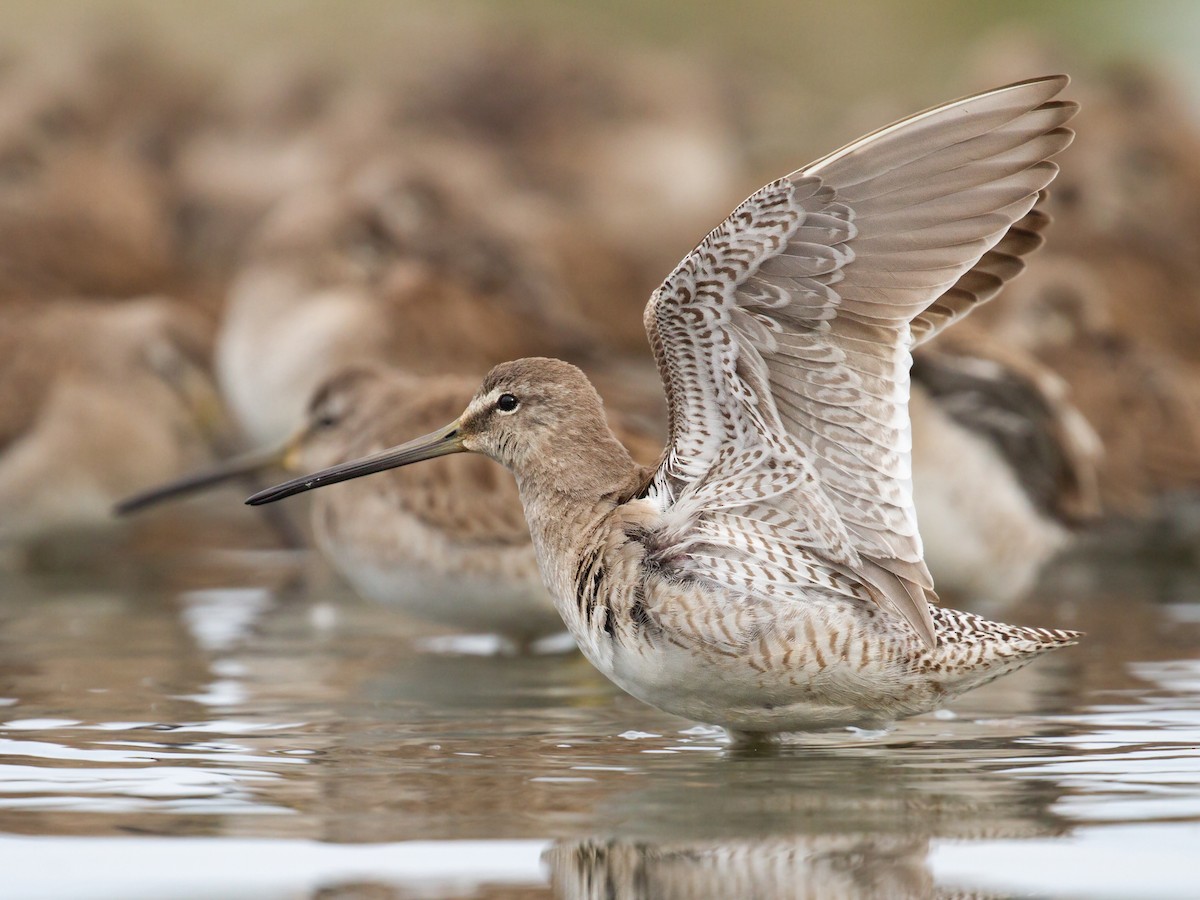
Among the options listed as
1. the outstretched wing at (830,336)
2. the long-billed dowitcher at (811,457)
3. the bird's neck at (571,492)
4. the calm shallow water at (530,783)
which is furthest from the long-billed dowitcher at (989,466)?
the outstretched wing at (830,336)

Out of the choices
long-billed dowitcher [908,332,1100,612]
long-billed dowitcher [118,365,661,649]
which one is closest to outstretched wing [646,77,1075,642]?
long-billed dowitcher [118,365,661,649]

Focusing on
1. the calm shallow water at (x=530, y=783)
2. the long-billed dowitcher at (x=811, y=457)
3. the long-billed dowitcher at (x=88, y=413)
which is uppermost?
the long-billed dowitcher at (x=88, y=413)

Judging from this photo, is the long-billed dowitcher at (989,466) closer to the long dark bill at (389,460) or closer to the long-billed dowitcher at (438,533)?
the long-billed dowitcher at (438,533)

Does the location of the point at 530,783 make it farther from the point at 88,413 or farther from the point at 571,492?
the point at 88,413

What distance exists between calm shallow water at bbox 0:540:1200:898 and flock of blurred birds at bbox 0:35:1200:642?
0.82m

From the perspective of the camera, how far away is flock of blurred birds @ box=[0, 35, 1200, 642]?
729 centimetres

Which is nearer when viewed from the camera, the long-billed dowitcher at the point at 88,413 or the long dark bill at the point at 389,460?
the long dark bill at the point at 389,460

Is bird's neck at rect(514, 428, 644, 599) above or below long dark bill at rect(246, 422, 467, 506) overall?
below

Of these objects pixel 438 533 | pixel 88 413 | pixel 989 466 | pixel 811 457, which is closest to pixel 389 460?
pixel 438 533

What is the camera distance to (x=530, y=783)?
4.37 m

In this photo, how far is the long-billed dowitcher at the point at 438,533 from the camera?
6.51 meters

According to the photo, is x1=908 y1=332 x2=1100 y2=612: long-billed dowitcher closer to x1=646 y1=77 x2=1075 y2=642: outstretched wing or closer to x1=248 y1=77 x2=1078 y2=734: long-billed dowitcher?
x1=248 y1=77 x2=1078 y2=734: long-billed dowitcher

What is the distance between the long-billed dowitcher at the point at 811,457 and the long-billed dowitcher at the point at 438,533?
1.56 metres

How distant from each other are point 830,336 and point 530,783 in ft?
4.03
